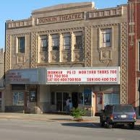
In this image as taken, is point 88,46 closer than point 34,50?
Yes

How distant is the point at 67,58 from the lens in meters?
43.4

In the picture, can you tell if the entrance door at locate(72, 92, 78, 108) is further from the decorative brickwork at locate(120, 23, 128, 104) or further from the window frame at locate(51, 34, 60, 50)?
the decorative brickwork at locate(120, 23, 128, 104)

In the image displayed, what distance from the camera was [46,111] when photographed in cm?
4575

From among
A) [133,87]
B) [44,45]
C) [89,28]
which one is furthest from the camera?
[44,45]

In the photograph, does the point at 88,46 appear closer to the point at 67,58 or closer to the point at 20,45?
the point at 67,58

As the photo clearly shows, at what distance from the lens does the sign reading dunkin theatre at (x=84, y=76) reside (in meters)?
39.8

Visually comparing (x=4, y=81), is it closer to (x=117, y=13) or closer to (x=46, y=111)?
(x=46, y=111)

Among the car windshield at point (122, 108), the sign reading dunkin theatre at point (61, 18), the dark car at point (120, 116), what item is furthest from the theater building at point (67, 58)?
the dark car at point (120, 116)

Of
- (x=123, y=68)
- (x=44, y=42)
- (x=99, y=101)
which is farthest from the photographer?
(x=44, y=42)

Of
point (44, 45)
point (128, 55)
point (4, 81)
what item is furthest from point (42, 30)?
point (128, 55)

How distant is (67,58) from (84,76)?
343 centimetres

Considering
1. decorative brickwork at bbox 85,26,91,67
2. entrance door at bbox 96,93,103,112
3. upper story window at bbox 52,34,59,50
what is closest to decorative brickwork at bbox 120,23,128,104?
entrance door at bbox 96,93,103,112

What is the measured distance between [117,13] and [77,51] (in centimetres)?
579

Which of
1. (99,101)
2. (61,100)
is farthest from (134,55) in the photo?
(61,100)
